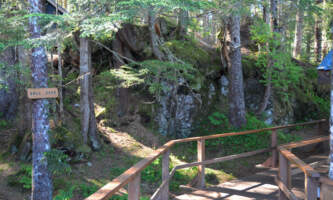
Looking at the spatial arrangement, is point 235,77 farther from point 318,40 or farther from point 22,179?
point 318,40

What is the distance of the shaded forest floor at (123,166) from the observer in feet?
23.6

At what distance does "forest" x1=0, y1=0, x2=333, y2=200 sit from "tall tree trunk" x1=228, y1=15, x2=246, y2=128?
41 millimetres

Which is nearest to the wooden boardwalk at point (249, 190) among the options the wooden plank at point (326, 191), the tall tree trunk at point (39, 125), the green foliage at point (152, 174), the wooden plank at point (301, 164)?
the wooden plank at point (301, 164)

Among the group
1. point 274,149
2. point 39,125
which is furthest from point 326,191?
point 39,125

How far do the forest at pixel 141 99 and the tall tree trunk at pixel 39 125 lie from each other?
0.02 metres

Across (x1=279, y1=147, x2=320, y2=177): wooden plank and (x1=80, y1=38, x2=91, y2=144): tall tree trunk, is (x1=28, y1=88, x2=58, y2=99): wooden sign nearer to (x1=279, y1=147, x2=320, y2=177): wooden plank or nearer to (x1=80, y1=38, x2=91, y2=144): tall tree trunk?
(x1=80, y1=38, x2=91, y2=144): tall tree trunk

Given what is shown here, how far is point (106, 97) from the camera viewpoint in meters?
10.8

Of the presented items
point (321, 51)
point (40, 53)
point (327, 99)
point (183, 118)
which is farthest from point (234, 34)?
point (321, 51)

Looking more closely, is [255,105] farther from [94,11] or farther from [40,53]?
[40,53]

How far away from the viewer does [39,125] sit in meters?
6.34

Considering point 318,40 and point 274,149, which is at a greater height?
point 318,40

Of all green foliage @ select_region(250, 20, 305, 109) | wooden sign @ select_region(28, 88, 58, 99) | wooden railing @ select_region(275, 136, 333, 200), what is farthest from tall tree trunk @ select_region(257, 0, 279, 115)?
wooden sign @ select_region(28, 88, 58, 99)

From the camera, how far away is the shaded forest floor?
718cm

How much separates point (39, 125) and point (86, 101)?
2519mm
